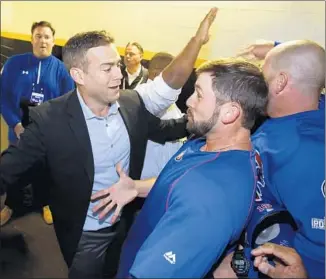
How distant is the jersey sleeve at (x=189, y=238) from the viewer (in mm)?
649

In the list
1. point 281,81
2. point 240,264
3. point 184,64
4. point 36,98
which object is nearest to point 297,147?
point 281,81

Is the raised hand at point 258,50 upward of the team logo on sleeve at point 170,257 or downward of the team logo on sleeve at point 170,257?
upward

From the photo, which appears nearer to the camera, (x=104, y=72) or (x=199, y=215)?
(x=199, y=215)

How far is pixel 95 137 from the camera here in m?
1.10

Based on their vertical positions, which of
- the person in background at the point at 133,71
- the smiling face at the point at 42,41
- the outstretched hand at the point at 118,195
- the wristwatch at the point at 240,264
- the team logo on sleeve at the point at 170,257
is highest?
the smiling face at the point at 42,41

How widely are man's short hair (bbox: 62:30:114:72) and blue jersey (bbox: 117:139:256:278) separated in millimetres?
486

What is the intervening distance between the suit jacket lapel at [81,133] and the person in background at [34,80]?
0.79 feet

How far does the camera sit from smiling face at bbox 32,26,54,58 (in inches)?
53.6

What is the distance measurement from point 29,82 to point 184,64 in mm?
591

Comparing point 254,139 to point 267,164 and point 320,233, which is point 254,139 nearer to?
point 267,164

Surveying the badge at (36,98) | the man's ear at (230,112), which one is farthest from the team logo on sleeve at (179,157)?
the badge at (36,98)

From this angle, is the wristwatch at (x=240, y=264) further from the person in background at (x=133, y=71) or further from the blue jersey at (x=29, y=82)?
the blue jersey at (x=29, y=82)

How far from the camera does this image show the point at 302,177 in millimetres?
847

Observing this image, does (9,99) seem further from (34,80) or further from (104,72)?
(104,72)
